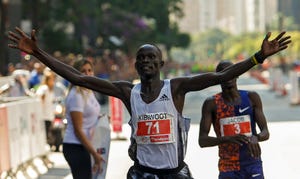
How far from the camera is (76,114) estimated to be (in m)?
10.0

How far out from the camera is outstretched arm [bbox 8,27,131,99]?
24.5 feet

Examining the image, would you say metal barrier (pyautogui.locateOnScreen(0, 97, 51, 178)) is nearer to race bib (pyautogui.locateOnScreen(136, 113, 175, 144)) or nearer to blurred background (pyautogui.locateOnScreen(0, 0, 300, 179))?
blurred background (pyautogui.locateOnScreen(0, 0, 300, 179))

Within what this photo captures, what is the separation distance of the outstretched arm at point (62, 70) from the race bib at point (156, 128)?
26 centimetres

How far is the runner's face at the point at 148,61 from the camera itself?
7258mm

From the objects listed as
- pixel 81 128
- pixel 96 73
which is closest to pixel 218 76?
pixel 81 128

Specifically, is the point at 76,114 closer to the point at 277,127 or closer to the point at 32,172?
the point at 32,172

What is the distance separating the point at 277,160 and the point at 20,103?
427cm

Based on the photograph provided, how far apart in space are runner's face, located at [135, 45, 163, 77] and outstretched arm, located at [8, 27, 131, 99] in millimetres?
372

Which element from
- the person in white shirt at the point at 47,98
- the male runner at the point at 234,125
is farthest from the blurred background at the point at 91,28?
the male runner at the point at 234,125

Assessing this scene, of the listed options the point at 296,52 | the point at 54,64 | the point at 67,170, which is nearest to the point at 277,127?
the point at 67,170

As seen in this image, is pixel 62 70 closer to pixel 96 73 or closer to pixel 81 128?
pixel 81 128

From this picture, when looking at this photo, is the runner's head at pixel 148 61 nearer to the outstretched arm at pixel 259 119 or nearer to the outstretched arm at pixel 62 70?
the outstretched arm at pixel 62 70

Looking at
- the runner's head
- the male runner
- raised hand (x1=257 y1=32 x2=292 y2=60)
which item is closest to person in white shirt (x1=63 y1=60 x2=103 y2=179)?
the male runner

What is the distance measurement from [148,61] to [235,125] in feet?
5.67
